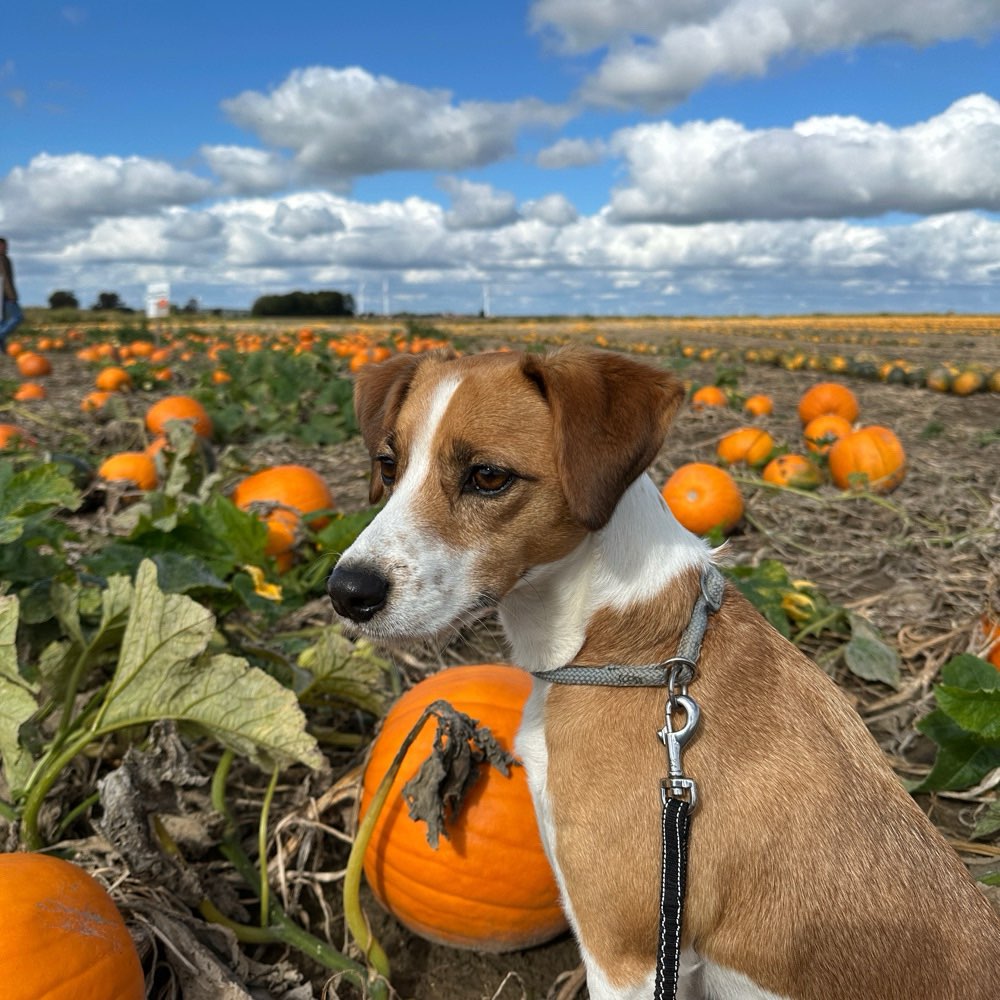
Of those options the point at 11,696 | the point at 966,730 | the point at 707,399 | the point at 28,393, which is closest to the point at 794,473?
Result: the point at 707,399

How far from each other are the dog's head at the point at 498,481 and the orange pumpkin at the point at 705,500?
3.52m

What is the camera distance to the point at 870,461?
7285 mm

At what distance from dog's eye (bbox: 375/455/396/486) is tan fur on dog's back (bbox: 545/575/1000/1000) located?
1104 mm

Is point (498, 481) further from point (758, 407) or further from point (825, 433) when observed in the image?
point (758, 407)

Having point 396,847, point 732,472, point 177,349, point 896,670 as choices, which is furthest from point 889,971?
point 177,349

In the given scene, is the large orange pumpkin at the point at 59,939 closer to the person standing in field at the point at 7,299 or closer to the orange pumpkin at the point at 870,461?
the orange pumpkin at the point at 870,461

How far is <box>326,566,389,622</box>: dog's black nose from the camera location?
2340mm

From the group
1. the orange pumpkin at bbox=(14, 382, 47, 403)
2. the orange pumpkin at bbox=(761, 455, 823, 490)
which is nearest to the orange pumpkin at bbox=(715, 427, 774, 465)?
the orange pumpkin at bbox=(761, 455, 823, 490)

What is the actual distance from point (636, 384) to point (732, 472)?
18.5ft

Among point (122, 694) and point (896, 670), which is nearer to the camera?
point (122, 694)

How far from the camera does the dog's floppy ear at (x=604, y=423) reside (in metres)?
2.38

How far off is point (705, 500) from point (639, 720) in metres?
3.95

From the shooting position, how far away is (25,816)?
2.73 meters

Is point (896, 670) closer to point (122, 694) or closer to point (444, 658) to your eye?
point (444, 658)
